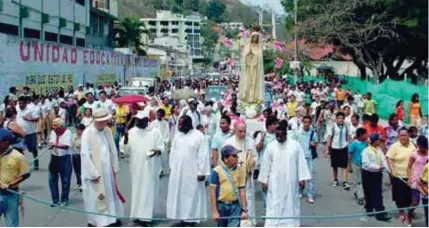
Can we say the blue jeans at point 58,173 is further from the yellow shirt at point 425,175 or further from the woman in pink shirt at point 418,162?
the yellow shirt at point 425,175

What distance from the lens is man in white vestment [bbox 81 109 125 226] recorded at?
9.49 metres

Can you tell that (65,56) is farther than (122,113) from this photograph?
Yes

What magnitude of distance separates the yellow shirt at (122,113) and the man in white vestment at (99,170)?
7.54m

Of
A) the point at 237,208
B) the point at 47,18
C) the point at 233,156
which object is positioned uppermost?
the point at 47,18

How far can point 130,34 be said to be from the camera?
244 feet

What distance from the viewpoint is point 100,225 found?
9.65 meters

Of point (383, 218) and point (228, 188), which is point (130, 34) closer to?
point (383, 218)

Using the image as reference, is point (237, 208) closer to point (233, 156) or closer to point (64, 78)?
point (233, 156)

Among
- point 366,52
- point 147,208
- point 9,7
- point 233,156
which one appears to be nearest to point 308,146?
point 147,208

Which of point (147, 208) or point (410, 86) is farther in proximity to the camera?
point (410, 86)

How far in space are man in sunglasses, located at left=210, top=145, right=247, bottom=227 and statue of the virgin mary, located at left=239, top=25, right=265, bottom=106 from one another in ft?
25.3

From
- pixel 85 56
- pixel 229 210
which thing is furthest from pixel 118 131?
pixel 85 56

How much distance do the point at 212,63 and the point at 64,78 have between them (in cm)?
11459

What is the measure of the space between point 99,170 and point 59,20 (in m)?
38.8
